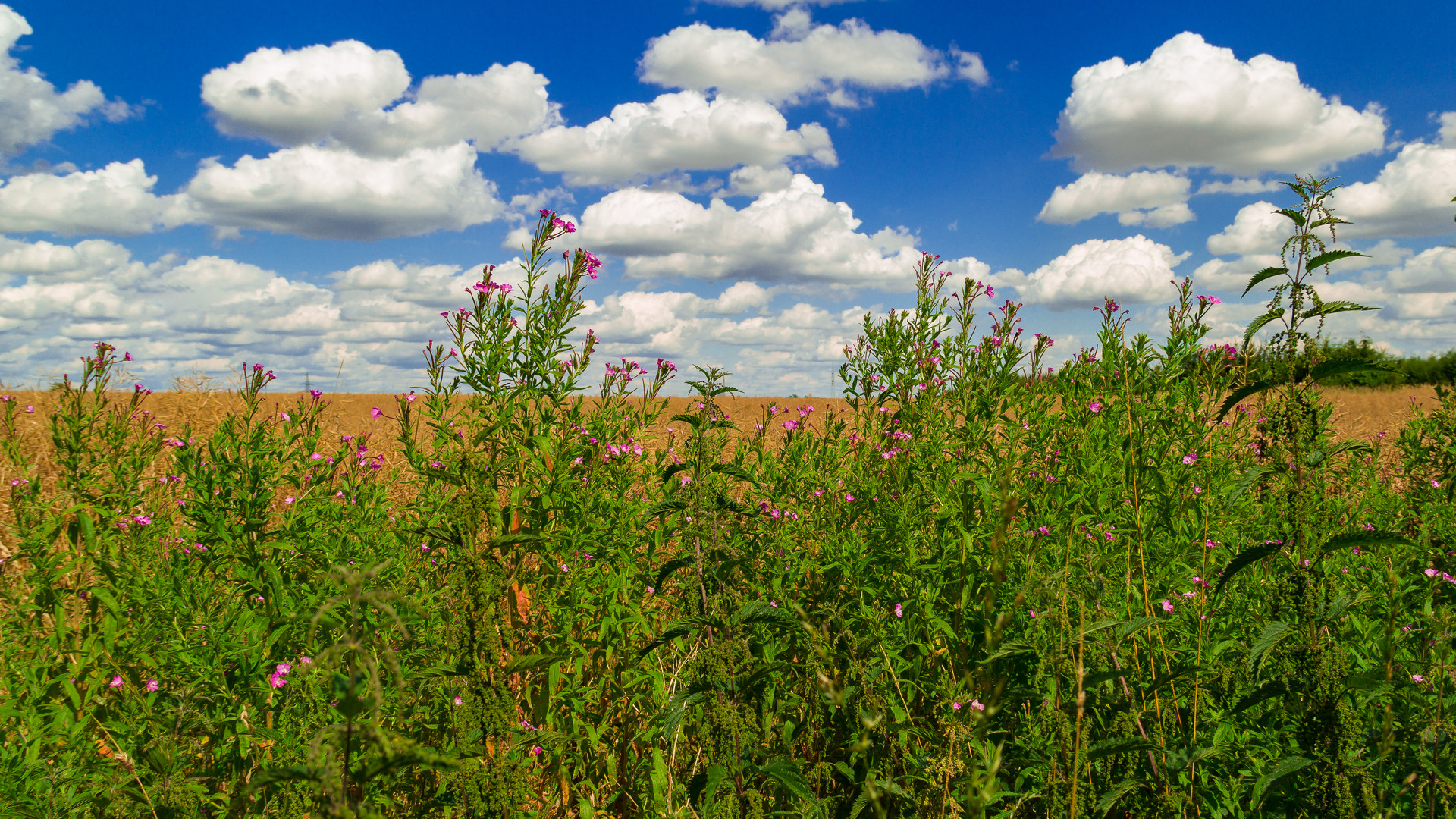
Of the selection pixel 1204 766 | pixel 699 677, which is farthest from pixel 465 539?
pixel 1204 766

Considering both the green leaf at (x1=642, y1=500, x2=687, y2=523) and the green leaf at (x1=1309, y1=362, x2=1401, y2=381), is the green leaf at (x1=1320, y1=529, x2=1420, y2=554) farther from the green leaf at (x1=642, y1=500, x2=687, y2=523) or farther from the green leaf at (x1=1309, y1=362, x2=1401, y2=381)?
the green leaf at (x1=642, y1=500, x2=687, y2=523)

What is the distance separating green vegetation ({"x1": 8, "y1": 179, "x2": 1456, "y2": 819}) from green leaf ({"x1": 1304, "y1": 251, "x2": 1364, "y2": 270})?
0.14 ft

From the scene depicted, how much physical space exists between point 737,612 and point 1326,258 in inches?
67.7

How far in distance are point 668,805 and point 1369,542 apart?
74.8 inches

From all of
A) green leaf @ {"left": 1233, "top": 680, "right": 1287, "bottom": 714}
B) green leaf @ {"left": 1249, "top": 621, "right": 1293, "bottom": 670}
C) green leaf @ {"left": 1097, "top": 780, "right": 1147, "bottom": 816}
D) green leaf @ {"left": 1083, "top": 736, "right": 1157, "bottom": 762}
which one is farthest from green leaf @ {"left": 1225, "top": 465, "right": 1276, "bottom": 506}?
green leaf @ {"left": 1097, "top": 780, "right": 1147, "bottom": 816}

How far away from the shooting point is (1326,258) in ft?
5.48

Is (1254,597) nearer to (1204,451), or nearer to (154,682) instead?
(1204,451)

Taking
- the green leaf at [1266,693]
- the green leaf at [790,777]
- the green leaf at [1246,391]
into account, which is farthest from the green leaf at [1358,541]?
the green leaf at [790,777]

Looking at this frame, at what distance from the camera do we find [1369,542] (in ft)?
4.62

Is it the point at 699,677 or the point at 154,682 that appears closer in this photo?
the point at 699,677

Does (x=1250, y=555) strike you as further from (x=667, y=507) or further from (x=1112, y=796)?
(x=667, y=507)

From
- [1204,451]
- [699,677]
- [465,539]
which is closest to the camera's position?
[465,539]

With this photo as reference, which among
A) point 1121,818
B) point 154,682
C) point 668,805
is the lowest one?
point 1121,818

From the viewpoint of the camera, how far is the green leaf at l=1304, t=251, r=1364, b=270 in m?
1.65
